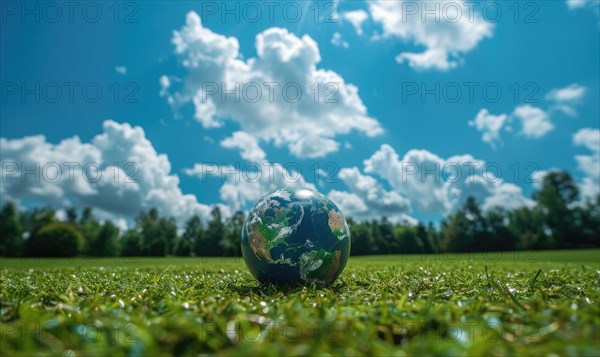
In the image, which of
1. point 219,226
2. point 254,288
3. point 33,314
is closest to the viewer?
point 33,314

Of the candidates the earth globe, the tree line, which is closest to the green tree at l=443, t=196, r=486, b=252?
the tree line

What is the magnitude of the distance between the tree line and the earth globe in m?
38.4

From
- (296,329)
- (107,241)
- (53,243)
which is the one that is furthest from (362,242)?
(296,329)

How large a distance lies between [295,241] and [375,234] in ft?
212

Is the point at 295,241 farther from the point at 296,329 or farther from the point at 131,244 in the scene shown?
the point at 131,244

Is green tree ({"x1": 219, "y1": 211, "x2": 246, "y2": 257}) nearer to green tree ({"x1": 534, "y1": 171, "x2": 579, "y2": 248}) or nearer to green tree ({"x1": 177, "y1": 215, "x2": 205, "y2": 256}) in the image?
green tree ({"x1": 177, "y1": 215, "x2": 205, "y2": 256})

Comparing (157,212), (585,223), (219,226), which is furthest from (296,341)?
(157,212)

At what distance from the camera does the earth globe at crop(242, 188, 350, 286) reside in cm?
705

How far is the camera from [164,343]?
312 centimetres

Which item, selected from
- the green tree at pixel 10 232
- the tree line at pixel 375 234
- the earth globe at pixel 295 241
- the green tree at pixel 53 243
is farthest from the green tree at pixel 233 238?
the earth globe at pixel 295 241

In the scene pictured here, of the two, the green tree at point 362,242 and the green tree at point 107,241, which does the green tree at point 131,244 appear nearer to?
the green tree at point 107,241

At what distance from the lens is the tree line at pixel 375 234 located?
5378 cm

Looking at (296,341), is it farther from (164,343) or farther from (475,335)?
(475,335)

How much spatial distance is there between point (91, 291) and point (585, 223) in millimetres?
80702
